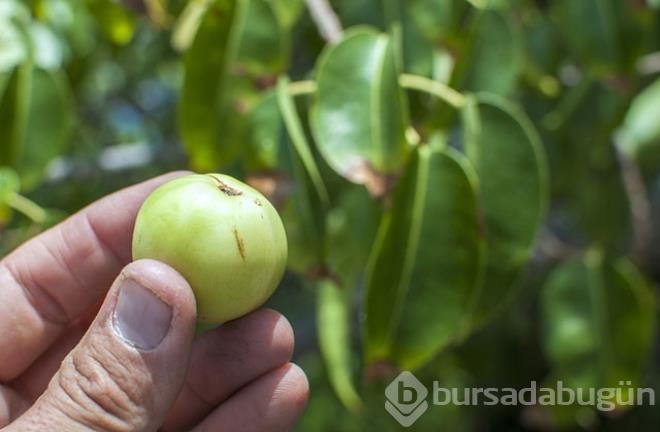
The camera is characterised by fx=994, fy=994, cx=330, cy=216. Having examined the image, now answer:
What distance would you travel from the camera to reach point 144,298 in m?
0.86

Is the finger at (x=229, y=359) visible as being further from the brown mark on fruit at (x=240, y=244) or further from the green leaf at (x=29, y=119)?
the green leaf at (x=29, y=119)

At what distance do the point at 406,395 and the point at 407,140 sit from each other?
662 millimetres

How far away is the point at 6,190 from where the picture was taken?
1192 mm

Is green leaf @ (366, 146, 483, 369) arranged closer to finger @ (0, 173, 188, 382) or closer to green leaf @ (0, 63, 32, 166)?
finger @ (0, 173, 188, 382)

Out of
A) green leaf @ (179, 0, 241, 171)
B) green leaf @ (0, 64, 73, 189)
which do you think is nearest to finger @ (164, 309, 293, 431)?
green leaf @ (179, 0, 241, 171)

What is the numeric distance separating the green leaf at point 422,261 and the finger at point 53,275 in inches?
12.2

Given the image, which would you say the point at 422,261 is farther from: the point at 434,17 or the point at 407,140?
the point at 434,17

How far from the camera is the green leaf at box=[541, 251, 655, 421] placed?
1.52 metres

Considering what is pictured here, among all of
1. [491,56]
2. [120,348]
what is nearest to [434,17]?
[491,56]

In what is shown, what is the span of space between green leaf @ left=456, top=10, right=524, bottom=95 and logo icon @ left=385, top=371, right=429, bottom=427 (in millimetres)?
516

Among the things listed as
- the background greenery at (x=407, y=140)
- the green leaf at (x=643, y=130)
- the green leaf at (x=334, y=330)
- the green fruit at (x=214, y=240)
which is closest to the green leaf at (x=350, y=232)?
the background greenery at (x=407, y=140)

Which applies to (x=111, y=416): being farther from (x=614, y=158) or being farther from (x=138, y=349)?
(x=614, y=158)

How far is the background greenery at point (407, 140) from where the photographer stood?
1.13 m

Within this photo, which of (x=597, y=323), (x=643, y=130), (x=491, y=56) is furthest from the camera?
(x=643, y=130)
